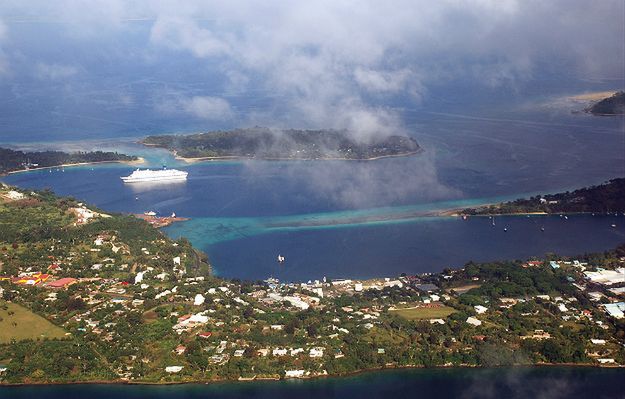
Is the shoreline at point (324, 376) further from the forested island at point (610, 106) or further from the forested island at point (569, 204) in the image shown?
the forested island at point (610, 106)

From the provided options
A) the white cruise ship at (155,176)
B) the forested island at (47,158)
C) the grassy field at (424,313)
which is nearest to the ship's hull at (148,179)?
the white cruise ship at (155,176)

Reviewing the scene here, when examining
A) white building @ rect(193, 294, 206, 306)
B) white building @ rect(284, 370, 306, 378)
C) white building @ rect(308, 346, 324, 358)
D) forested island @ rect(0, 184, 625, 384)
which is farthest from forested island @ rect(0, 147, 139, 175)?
white building @ rect(284, 370, 306, 378)

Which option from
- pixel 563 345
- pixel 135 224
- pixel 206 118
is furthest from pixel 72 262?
pixel 206 118

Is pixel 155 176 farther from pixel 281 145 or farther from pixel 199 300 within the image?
pixel 199 300

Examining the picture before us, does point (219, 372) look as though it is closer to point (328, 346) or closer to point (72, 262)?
point (328, 346)

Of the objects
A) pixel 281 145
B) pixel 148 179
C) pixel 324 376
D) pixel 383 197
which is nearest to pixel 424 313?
pixel 324 376

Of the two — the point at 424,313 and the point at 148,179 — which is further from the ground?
the point at 148,179

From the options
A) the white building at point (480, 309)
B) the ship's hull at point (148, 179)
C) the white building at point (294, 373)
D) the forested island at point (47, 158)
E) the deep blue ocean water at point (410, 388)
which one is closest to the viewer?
the deep blue ocean water at point (410, 388)
